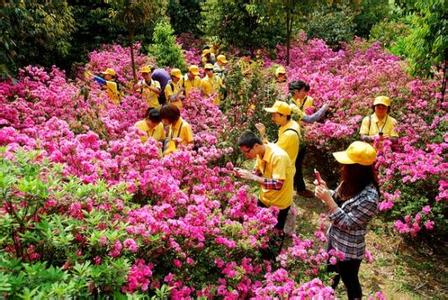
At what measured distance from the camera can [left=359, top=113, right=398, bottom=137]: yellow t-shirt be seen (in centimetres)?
605

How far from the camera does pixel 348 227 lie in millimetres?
3576

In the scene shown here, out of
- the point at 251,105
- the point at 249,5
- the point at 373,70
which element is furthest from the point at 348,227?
the point at 249,5

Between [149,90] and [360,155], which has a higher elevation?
[360,155]

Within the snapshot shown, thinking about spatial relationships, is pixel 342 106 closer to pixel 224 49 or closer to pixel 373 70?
pixel 373 70

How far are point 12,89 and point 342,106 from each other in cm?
541

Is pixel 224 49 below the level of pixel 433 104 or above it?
below

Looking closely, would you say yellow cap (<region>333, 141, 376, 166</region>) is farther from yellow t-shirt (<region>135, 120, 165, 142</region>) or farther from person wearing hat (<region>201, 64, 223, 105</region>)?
person wearing hat (<region>201, 64, 223, 105</region>)

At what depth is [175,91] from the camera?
808cm

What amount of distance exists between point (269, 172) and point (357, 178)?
112cm

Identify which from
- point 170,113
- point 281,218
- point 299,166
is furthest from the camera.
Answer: point 299,166

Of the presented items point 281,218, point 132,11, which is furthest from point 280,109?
point 132,11

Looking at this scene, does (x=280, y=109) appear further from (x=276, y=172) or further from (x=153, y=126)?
(x=153, y=126)

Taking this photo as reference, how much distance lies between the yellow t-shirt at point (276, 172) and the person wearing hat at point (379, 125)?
2.04m

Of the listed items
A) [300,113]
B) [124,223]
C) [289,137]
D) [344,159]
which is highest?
[344,159]
